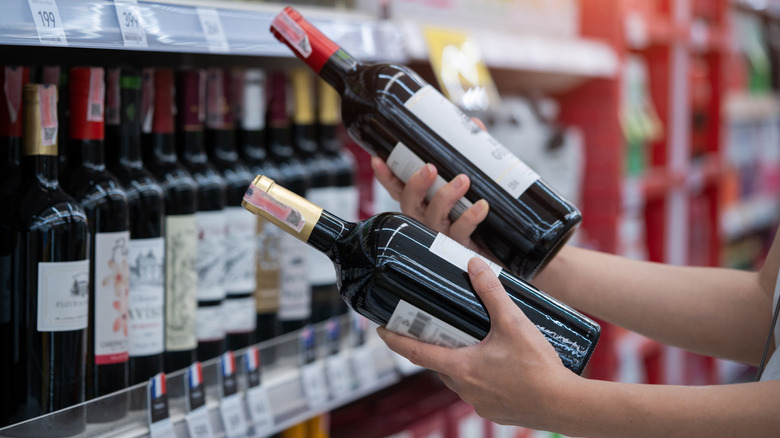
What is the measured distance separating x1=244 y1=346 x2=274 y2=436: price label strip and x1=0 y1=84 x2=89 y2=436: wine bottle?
264mm

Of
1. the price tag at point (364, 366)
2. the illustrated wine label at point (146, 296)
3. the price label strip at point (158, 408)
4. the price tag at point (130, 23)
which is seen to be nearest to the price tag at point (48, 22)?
the price tag at point (130, 23)

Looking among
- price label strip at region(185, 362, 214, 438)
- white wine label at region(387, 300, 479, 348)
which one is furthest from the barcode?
price label strip at region(185, 362, 214, 438)

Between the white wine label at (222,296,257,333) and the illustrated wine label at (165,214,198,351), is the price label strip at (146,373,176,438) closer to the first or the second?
the illustrated wine label at (165,214,198,351)

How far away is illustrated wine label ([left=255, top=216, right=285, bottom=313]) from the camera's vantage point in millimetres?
1353

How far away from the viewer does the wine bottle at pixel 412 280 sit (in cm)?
89

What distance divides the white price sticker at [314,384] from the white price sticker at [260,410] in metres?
0.08

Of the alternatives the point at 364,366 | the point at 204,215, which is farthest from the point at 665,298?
the point at 204,215

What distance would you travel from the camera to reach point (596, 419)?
91cm

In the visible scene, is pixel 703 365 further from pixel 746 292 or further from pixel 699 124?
pixel 746 292

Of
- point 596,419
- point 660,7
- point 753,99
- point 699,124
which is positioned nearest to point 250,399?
point 596,419

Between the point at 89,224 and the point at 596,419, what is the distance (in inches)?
25.7

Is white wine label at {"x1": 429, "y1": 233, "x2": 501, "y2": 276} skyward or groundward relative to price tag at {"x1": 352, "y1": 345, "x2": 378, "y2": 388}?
skyward

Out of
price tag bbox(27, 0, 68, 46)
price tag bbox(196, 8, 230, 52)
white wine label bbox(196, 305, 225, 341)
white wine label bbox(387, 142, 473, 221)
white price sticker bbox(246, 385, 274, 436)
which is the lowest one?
white price sticker bbox(246, 385, 274, 436)

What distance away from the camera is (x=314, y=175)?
1.41 meters
